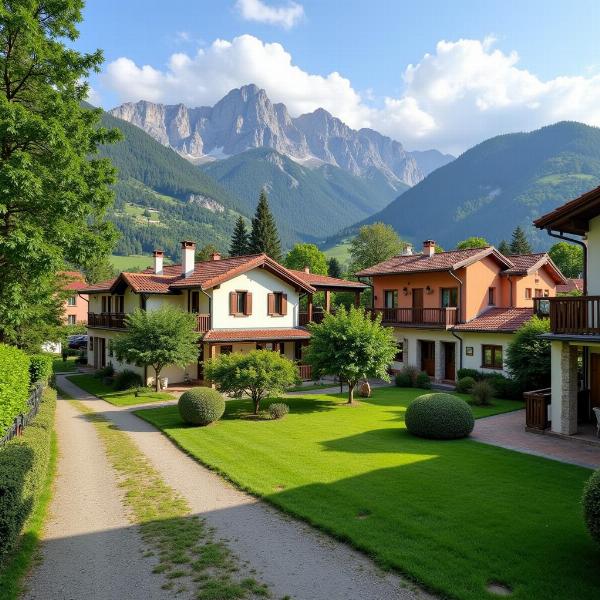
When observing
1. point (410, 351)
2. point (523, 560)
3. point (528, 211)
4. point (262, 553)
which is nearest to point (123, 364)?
point (410, 351)

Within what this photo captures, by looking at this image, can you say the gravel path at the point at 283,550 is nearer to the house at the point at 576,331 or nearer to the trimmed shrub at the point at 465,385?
the house at the point at 576,331

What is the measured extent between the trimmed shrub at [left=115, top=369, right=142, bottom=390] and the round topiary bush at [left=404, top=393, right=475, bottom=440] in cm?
1869

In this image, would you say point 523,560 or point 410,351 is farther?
point 410,351

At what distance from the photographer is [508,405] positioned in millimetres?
22375

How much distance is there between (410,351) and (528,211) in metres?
161

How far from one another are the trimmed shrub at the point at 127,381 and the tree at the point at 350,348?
12646mm

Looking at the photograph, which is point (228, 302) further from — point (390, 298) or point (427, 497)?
point (427, 497)

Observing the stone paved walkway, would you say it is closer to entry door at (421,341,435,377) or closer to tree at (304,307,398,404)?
tree at (304,307,398,404)

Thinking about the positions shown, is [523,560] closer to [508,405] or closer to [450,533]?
[450,533]

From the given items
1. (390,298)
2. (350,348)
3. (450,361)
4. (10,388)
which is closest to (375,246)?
(390,298)

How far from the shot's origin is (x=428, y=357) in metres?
32.1

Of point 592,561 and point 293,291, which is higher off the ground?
point 293,291

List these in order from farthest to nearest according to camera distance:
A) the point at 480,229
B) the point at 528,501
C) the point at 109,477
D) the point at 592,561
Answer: the point at 480,229, the point at 109,477, the point at 528,501, the point at 592,561

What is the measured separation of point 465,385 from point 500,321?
4852 mm
